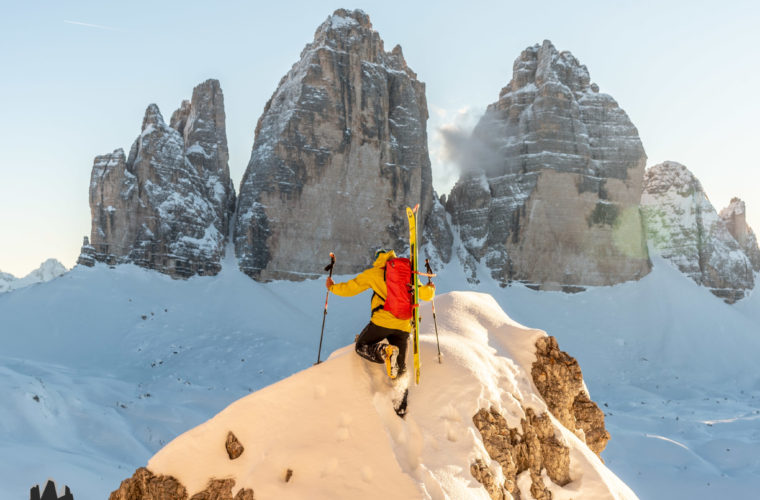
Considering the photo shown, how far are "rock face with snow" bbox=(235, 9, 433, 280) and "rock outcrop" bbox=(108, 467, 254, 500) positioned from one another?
114 ft

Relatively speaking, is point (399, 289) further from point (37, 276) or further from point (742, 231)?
point (37, 276)

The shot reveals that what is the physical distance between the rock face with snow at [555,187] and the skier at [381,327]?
42.0 meters

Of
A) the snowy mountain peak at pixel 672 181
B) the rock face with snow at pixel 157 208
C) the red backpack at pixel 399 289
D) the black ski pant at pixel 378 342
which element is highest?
the snowy mountain peak at pixel 672 181

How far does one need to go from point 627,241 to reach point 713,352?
11.2 metres

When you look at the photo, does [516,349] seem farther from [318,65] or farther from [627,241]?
[627,241]

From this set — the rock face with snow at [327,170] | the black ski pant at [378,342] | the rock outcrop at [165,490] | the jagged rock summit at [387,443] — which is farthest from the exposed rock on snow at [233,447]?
the rock face with snow at [327,170]

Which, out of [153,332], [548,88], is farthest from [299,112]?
[548,88]

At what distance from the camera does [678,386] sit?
35906mm

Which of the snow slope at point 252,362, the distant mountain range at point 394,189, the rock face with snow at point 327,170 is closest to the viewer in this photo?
the snow slope at point 252,362

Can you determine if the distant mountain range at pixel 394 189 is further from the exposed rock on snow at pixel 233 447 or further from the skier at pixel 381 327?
the exposed rock on snow at pixel 233 447

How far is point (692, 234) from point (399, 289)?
5144cm

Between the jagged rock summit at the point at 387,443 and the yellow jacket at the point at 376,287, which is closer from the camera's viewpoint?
the jagged rock summit at the point at 387,443

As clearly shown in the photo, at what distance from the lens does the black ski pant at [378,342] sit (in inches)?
200

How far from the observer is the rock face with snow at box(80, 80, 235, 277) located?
3756 centimetres
